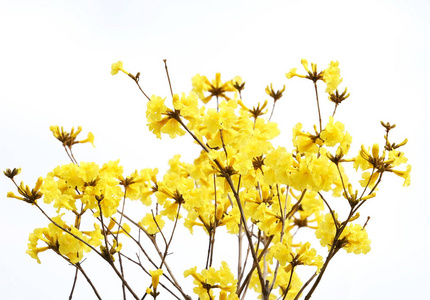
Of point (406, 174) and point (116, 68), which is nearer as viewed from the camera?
point (406, 174)

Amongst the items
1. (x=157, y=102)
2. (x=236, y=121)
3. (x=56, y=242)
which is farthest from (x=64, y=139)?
(x=236, y=121)

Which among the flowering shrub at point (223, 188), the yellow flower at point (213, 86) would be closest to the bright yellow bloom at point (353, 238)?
the flowering shrub at point (223, 188)

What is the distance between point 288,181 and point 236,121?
278 mm

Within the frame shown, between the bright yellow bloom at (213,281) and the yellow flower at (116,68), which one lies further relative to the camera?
the yellow flower at (116,68)

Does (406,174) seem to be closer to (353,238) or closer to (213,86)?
(353,238)

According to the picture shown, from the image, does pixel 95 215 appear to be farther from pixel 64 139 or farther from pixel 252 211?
pixel 252 211

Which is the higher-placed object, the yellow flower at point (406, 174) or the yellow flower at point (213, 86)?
the yellow flower at point (213, 86)

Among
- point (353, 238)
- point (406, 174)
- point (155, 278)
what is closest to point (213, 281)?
point (155, 278)

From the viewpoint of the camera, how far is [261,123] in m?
2.16

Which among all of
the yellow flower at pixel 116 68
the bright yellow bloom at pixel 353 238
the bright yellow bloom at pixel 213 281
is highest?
the yellow flower at pixel 116 68

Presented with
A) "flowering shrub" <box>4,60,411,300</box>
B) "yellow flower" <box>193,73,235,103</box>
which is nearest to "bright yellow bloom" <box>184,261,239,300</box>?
"flowering shrub" <box>4,60,411,300</box>

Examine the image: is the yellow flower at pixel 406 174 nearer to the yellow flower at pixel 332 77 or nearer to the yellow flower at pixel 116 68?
the yellow flower at pixel 332 77

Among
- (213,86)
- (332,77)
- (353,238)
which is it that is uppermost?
(213,86)

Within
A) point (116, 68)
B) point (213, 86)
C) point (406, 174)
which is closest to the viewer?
point (406, 174)
